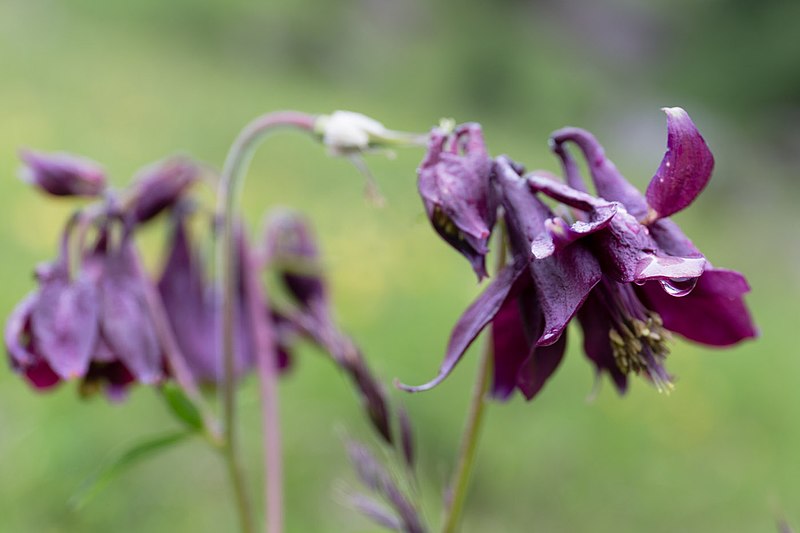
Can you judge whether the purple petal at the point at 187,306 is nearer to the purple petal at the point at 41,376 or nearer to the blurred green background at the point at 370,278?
the blurred green background at the point at 370,278

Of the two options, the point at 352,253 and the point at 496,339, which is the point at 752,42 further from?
the point at 496,339

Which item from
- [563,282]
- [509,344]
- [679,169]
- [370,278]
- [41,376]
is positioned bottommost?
[370,278]

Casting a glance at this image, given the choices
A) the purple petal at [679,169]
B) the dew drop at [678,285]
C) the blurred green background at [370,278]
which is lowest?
the blurred green background at [370,278]

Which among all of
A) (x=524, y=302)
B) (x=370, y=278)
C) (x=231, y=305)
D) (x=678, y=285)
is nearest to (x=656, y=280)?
(x=678, y=285)

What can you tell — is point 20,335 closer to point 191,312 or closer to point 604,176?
point 191,312

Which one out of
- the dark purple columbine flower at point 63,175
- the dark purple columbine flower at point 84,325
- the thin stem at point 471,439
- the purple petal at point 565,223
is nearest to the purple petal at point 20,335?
the dark purple columbine flower at point 84,325

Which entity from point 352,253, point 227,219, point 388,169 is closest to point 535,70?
point 388,169

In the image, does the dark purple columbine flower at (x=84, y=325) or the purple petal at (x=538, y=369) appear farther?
the dark purple columbine flower at (x=84, y=325)
